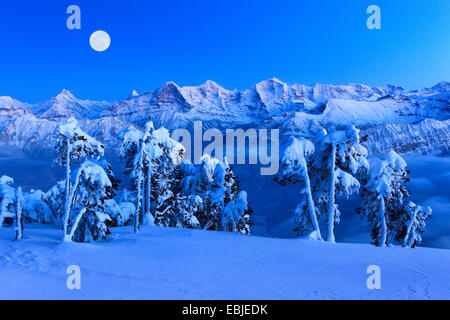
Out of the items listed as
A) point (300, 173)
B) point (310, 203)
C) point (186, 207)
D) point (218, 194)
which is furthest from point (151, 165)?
point (310, 203)

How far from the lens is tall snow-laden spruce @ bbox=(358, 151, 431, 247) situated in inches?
901

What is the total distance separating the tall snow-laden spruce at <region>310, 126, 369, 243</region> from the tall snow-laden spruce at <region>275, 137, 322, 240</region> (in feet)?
2.65

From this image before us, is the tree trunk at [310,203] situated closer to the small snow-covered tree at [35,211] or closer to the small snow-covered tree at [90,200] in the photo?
the small snow-covered tree at [90,200]

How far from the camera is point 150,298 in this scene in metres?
7.68

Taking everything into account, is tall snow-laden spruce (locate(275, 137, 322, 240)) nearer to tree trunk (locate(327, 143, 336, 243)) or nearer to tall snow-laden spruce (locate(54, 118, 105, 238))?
tree trunk (locate(327, 143, 336, 243))

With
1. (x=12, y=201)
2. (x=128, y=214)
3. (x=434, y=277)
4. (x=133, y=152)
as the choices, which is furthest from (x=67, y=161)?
(x=434, y=277)

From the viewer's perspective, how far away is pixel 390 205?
24016 mm

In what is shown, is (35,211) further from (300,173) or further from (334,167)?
(334,167)

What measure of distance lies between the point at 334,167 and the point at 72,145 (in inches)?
648

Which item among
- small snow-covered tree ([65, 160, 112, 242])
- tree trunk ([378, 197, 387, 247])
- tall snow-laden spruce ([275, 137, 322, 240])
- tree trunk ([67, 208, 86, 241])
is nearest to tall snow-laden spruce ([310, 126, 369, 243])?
tall snow-laden spruce ([275, 137, 322, 240])

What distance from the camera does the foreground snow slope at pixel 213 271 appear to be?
320 inches
